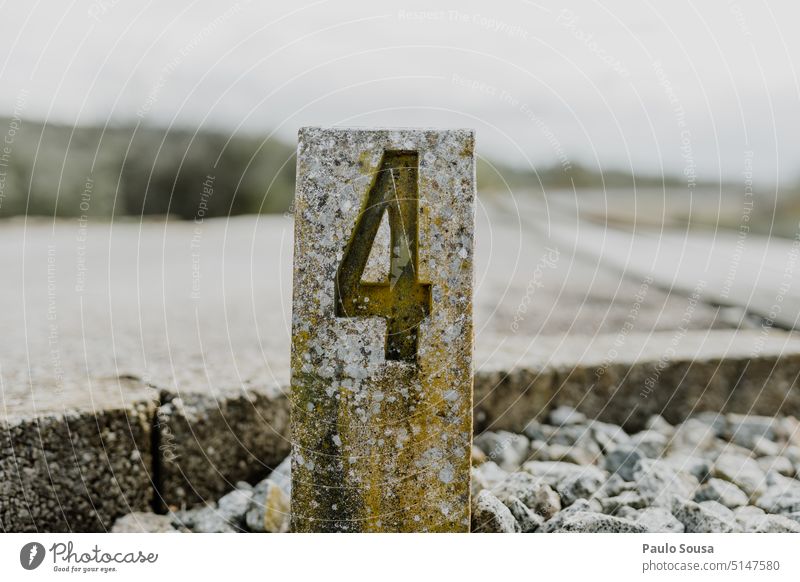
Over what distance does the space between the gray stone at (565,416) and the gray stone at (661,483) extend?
0.63 metres

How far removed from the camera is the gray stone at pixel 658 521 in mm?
3129

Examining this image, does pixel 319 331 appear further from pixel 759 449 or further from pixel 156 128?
Answer: pixel 156 128

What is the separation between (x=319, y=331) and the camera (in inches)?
104

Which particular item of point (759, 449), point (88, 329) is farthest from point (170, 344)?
point (759, 449)

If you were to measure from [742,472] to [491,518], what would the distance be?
186 cm

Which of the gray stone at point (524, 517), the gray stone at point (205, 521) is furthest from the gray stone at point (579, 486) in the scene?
the gray stone at point (205, 521)

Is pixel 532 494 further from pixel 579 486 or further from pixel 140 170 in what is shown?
pixel 140 170

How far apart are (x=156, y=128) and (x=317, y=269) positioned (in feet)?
57.7

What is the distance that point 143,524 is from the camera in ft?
10.7

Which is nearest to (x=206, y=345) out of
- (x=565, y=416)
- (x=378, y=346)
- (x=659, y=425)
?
(x=378, y=346)

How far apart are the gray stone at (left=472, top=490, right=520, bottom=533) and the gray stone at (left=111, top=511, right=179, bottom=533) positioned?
1517 millimetres

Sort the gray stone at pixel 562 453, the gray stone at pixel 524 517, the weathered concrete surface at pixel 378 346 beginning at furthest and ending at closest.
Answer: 1. the gray stone at pixel 562 453
2. the gray stone at pixel 524 517
3. the weathered concrete surface at pixel 378 346

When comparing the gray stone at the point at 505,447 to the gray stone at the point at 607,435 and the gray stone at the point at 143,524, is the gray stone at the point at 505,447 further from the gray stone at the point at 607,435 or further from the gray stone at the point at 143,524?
the gray stone at the point at 143,524

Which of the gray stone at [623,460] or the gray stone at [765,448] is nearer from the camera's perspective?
the gray stone at [623,460]
